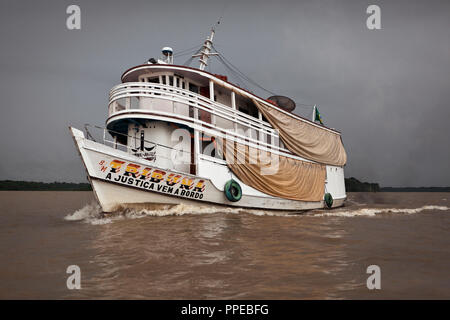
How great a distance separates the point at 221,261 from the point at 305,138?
1213 cm

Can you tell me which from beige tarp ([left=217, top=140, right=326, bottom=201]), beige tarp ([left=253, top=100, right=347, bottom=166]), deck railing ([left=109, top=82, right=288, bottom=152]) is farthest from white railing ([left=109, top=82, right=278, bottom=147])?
beige tarp ([left=253, top=100, right=347, bottom=166])

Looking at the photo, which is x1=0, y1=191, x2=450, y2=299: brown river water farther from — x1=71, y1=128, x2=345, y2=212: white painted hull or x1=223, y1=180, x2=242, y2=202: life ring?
x1=223, y1=180, x2=242, y2=202: life ring

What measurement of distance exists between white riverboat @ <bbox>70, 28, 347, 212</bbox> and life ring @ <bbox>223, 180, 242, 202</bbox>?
0.13ft

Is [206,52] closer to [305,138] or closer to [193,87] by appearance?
[193,87]

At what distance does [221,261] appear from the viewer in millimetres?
4402

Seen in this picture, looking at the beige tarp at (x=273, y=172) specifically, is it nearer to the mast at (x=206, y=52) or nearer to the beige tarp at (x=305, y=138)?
the beige tarp at (x=305, y=138)

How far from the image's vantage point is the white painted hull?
8.39 metres

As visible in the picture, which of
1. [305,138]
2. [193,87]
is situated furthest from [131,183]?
[305,138]

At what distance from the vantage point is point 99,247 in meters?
5.38

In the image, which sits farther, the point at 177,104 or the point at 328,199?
the point at 328,199

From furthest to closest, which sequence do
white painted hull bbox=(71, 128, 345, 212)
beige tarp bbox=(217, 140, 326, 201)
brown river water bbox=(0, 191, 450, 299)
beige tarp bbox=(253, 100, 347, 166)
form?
1. beige tarp bbox=(253, 100, 347, 166)
2. beige tarp bbox=(217, 140, 326, 201)
3. white painted hull bbox=(71, 128, 345, 212)
4. brown river water bbox=(0, 191, 450, 299)

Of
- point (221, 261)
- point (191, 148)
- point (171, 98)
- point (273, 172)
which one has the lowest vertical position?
point (221, 261)

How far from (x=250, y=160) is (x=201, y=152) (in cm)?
231
